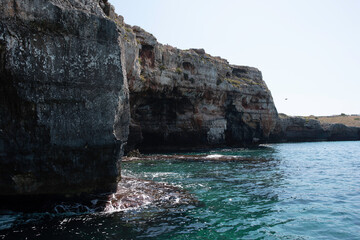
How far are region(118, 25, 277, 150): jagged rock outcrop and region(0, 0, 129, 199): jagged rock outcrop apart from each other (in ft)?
48.5

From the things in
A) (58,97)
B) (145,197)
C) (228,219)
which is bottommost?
(228,219)

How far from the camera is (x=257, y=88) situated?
47.4 metres

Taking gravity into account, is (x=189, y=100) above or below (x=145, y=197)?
above

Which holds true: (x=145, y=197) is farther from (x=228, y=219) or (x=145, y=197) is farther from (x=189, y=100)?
(x=189, y=100)

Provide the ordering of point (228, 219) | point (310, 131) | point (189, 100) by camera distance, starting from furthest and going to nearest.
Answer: point (310, 131) < point (189, 100) < point (228, 219)

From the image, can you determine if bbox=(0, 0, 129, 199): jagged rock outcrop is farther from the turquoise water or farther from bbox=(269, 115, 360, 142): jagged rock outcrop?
bbox=(269, 115, 360, 142): jagged rock outcrop

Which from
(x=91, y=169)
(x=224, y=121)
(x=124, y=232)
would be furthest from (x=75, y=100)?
(x=224, y=121)

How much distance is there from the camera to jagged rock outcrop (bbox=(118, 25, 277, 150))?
98.8 feet

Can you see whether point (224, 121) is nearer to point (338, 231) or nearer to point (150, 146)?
point (150, 146)

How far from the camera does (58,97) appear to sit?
29.0 ft

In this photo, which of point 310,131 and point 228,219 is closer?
point 228,219

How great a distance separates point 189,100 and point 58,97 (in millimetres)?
29014

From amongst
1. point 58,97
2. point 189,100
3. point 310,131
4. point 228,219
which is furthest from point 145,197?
point 310,131

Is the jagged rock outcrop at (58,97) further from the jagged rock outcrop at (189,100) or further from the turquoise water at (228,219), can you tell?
the jagged rock outcrop at (189,100)
